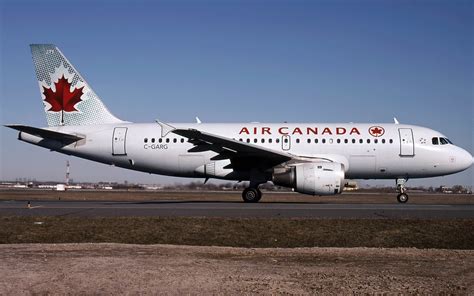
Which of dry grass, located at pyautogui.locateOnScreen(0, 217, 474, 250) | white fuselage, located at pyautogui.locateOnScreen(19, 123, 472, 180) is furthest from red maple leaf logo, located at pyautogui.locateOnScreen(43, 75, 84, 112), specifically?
dry grass, located at pyautogui.locateOnScreen(0, 217, 474, 250)

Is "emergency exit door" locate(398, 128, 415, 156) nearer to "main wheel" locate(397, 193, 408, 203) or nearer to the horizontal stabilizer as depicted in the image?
"main wheel" locate(397, 193, 408, 203)

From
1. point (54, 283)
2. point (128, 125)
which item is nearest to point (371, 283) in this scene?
point (54, 283)

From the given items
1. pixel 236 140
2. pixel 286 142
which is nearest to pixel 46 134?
pixel 236 140

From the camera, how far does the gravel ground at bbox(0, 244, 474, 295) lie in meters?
7.89

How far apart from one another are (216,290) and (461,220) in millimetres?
11311

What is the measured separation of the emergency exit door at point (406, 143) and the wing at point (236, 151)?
6.09 metres

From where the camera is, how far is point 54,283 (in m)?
8.14

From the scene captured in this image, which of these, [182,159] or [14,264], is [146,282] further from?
[182,159]

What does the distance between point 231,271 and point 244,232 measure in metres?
5.69

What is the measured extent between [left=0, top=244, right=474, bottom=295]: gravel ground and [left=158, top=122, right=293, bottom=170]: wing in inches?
477

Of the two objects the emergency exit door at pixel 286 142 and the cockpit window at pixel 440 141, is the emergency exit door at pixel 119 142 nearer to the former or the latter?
the emergency exit door at pixel 286 142

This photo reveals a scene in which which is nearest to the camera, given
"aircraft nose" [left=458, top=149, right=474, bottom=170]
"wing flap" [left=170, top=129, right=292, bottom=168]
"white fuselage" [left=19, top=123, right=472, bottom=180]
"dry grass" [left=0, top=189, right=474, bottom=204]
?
"wing flap" [left=170, top=129, right=292, bottom=168]

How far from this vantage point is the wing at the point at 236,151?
23.6 meters

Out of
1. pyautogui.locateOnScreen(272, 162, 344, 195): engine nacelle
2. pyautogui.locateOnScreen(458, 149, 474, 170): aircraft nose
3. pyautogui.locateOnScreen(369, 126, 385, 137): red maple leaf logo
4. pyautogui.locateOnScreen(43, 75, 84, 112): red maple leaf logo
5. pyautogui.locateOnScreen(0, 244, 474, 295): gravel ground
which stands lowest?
pyautogui.locateOnScreen(0, 244, 474, 295): gravel ground
